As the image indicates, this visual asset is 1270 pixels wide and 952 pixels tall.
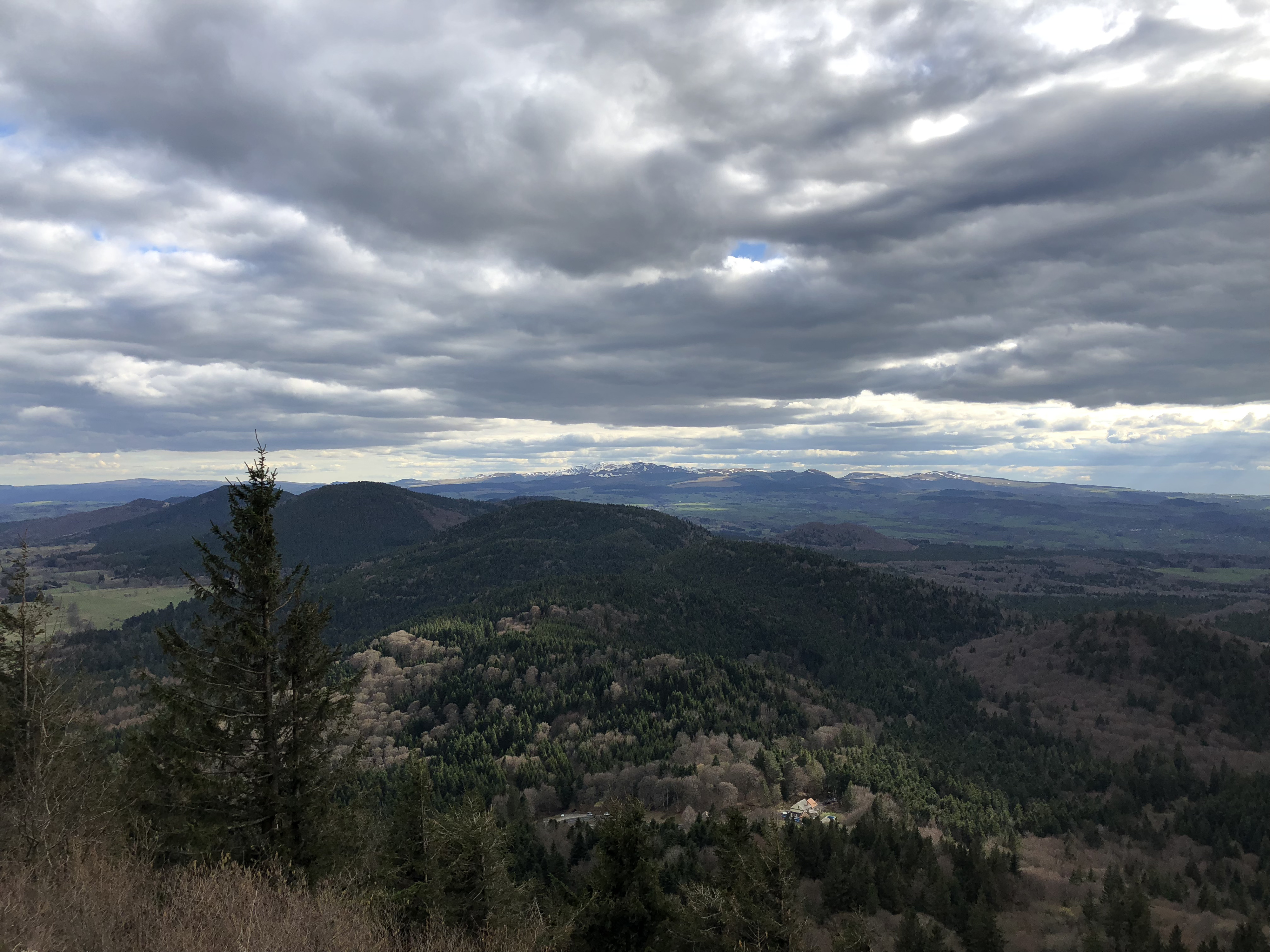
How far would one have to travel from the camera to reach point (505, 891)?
4688 centimetres

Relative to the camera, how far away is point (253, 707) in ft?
120

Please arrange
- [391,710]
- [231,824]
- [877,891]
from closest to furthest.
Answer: [231,824] → [877,891] → [391,710]

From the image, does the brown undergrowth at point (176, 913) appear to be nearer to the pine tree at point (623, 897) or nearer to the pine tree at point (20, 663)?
the pine tree at point (623, 897)

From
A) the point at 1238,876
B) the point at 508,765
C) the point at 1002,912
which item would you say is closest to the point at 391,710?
the point at 508,765

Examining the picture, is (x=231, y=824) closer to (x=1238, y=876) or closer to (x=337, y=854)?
(x=337, y=854)

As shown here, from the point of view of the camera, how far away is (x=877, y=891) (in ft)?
322

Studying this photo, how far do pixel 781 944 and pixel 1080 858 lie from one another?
394ft

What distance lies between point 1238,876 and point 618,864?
145 meters

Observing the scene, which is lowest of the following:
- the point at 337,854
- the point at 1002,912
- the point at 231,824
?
the point at 1002,912

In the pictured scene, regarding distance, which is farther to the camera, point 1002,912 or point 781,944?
point 1002,912

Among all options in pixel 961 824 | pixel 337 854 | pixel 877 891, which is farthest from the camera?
pixel 961 824

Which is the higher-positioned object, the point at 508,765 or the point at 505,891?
the point at 505,891

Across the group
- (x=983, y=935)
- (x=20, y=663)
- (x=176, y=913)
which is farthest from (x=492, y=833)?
(x=983, y=935)

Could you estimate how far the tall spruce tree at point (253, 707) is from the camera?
3553 cm
